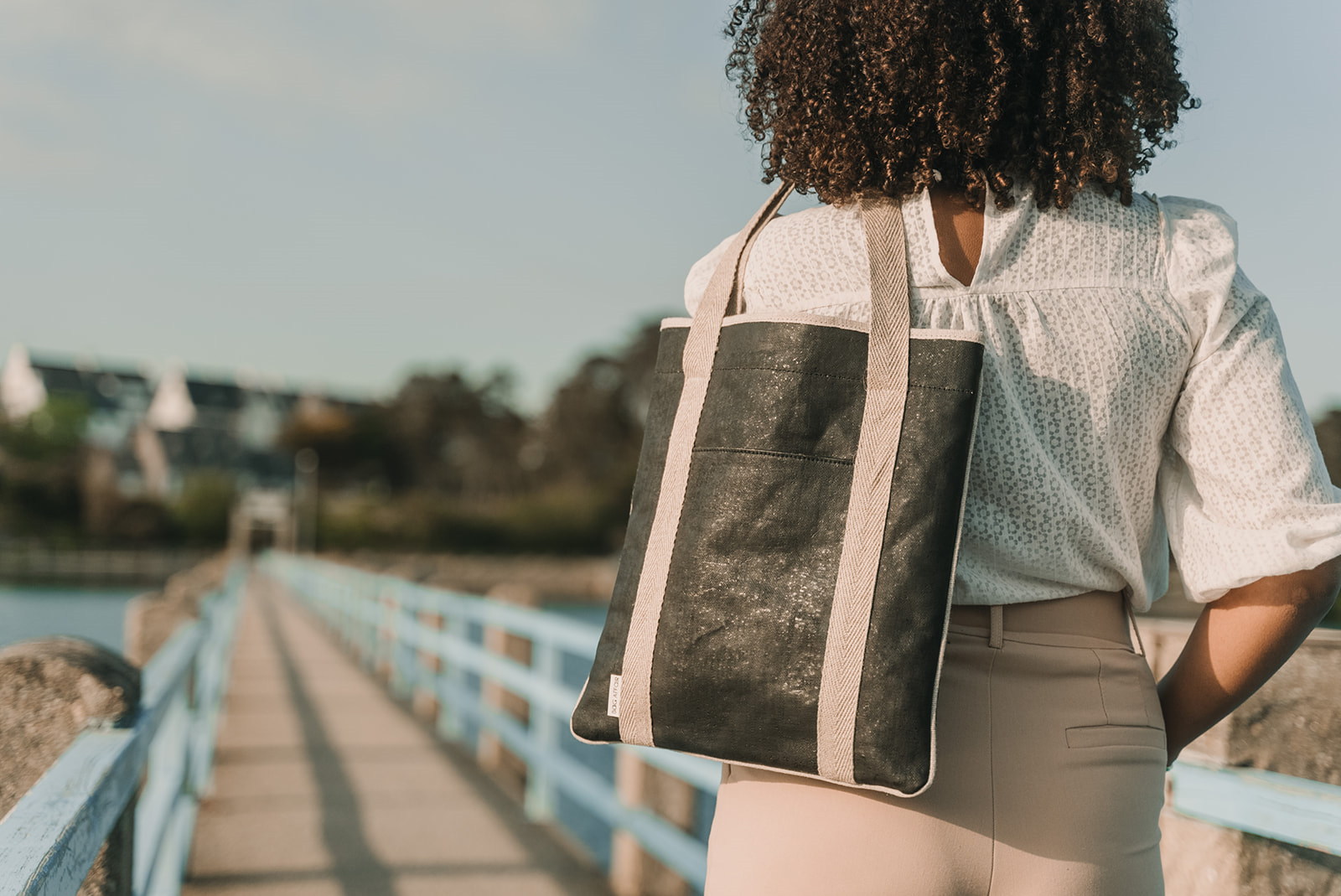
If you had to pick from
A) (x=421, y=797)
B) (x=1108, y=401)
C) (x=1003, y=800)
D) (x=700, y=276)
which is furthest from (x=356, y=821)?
(x=1108, y=401)

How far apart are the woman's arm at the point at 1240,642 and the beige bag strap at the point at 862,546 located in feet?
1.29

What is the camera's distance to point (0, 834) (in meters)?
1.24

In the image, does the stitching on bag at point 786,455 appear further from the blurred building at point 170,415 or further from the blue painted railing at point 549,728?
the blurred building at point 170,415

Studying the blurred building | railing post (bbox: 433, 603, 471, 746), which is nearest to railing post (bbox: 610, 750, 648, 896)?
railing post (bbox: 433, 603, 471, 746)

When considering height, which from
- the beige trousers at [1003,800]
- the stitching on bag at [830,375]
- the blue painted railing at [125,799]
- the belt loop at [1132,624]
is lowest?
the blue painted railing at [125,799]

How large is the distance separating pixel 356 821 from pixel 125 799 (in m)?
3.19

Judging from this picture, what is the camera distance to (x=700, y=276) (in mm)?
1287

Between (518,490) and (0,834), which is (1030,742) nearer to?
(0,834)

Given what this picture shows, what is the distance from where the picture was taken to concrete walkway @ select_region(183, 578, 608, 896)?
13.2 feet

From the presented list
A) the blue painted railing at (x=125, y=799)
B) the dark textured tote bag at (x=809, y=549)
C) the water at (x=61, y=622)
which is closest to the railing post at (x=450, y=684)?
the water at (x=61, y=622)

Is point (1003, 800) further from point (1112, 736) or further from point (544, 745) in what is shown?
point (544, 745)

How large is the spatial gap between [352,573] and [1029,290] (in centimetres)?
1389

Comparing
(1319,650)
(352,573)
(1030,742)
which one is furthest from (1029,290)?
(352,573)

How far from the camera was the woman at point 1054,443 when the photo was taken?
1.07 m
